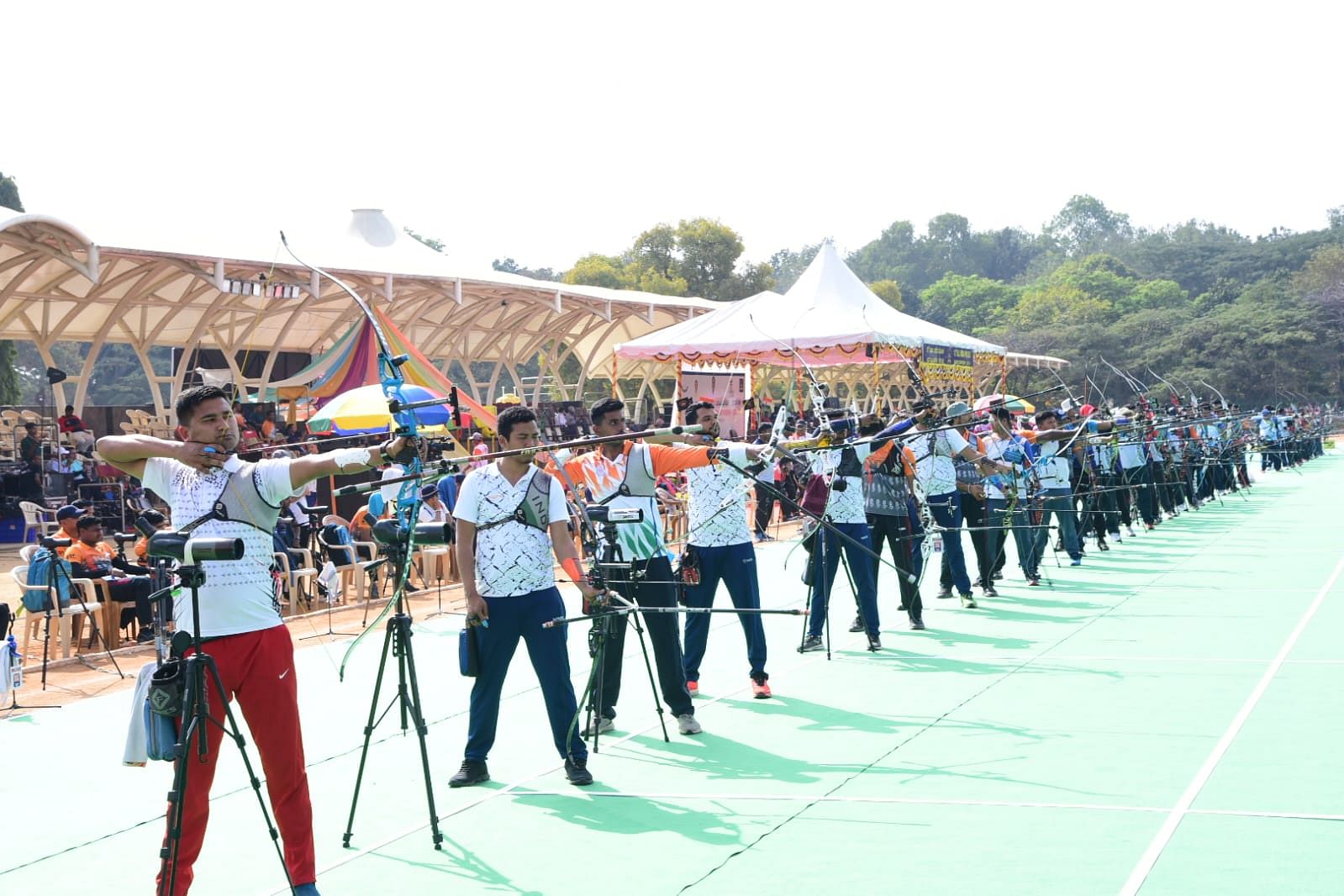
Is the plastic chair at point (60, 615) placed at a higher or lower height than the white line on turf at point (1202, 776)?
higher

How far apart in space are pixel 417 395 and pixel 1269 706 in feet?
28.9

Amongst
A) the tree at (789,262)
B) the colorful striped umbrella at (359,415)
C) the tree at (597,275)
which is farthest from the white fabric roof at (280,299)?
the tree at (789,262)

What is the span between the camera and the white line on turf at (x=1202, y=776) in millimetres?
4574

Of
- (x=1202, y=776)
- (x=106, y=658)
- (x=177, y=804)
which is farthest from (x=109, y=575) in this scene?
(x=1202, y=776)

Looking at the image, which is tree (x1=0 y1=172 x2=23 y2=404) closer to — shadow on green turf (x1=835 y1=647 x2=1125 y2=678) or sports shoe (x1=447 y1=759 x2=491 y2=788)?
shadow on green turf (x1=835 y1=647 x2=1125 y2=678)

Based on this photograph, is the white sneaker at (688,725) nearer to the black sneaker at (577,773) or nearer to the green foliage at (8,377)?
the black sneaker at (577,773)

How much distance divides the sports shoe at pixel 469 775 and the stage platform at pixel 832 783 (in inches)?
A: 2.6

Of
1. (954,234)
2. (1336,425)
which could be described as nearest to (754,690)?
(1336,425)

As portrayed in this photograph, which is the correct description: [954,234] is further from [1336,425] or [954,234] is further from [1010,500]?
[1010,500]

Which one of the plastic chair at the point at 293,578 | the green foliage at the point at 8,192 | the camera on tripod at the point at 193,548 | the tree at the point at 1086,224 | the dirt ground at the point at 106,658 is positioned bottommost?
the dirt ground at the point at 106,658

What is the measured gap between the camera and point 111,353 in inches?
2298

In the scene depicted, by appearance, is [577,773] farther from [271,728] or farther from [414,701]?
[271,728]

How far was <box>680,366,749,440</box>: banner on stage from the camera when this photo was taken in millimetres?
22625

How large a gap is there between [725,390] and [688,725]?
16.9m
